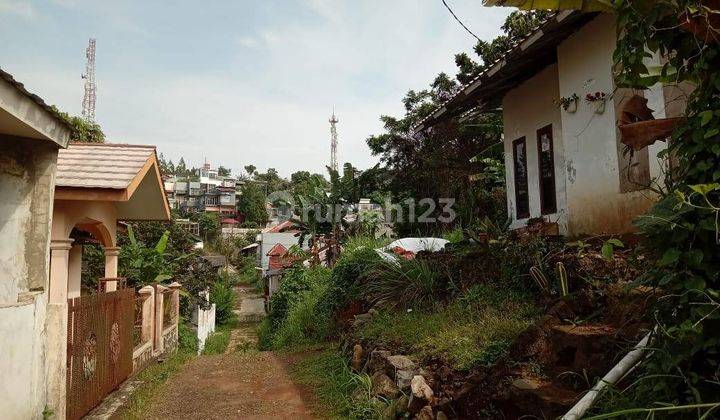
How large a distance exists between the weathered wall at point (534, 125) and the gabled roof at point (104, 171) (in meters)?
6.79

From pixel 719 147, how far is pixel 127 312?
25.2 feet

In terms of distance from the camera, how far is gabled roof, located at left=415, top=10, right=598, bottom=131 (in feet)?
21.8

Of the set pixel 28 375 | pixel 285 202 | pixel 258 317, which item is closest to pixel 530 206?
pixel 28 375

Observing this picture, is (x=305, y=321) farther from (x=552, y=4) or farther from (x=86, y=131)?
(x=552, y=4)

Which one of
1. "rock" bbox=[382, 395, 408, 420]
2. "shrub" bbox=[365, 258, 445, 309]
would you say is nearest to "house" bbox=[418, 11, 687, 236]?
"shrub" bbox=[365, 258, 445, 309]

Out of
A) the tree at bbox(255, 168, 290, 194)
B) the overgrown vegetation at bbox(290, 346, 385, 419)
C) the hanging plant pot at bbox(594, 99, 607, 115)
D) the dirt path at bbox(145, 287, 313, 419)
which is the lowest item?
the dirt path at bbox(145, 287, 313, 419)

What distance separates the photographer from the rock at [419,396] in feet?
15.6

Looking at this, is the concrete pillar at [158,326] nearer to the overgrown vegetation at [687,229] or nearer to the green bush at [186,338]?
the green bush at [186,338]

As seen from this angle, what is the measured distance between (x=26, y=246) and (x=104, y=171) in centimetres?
195

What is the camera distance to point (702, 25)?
2145 mm

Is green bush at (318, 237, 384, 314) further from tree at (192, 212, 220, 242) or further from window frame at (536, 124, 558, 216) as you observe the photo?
tree at (192, 212, 220, 242)

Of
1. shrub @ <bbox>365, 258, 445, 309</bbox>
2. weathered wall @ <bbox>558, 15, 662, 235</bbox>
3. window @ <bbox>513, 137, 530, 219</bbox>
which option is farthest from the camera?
window @ <bbox>513, 137, 530, 219</bbox>

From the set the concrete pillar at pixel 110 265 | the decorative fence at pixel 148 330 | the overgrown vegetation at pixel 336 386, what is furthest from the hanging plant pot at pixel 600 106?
the concrete pillar at pixel 110 265

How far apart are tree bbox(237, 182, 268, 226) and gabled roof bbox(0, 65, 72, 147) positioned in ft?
187
